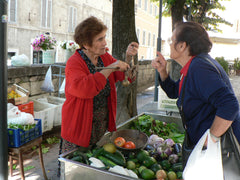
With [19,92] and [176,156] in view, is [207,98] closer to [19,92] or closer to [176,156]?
[176,156]

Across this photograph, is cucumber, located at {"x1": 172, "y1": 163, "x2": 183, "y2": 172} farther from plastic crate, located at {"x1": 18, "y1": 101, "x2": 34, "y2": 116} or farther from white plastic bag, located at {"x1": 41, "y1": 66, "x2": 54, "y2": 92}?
white plastic bag, located at {"x1": 41, "y1": 66, "x2": 54, "y2": 92}

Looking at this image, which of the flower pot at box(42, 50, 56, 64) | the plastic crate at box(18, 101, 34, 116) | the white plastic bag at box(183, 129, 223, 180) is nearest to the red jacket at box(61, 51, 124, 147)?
the white plastic bag at box(183, 129, 223, 180)

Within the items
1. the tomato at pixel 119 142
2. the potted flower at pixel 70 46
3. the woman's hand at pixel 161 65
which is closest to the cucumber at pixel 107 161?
the tomato at pixel 119 142

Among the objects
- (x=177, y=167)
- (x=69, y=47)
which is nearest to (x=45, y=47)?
(x=69, y=47)

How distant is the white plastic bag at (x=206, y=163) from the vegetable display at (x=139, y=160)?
536 millimetres

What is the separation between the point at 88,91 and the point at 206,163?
1028mm

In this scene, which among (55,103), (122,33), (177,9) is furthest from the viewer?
(177,9)

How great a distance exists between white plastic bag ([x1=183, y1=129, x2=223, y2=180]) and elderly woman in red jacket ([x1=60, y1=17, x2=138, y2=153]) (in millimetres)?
913

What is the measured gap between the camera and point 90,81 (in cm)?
203

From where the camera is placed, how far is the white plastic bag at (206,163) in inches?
60.2

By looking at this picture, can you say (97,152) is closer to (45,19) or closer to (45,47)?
(45,47)

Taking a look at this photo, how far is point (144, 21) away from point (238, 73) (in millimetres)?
12310

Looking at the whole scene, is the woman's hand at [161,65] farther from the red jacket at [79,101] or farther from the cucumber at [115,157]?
the cucumber at [115,157]

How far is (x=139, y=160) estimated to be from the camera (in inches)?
92.7
